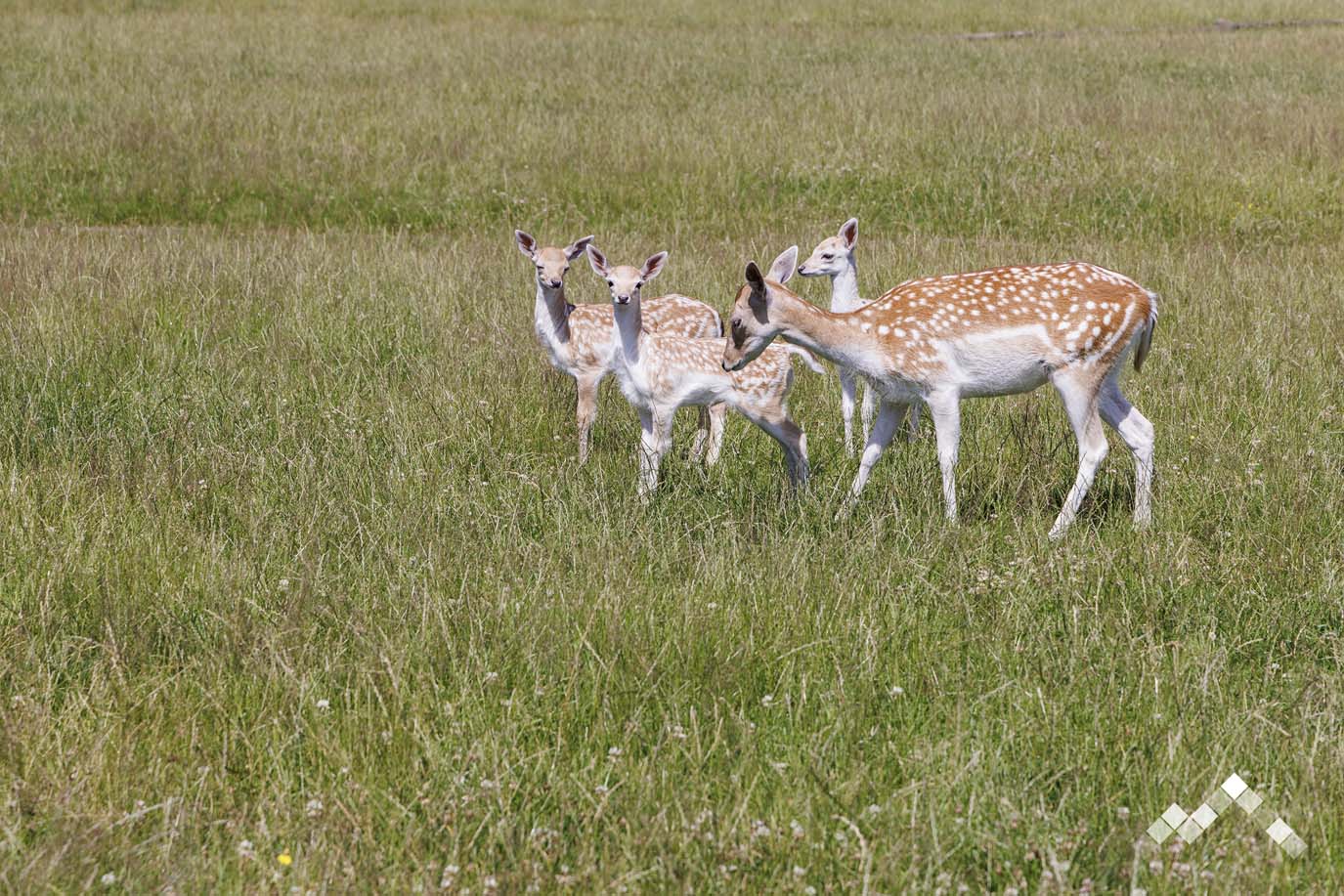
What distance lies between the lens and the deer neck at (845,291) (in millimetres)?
8297

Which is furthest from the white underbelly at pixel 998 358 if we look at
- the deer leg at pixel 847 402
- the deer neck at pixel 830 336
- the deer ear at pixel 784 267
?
the deer leg at pixel 847 402

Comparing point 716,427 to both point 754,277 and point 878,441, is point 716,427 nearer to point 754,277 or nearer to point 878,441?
point 878,441

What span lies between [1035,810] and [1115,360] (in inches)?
121

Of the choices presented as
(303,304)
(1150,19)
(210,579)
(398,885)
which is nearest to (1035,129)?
(303,304)

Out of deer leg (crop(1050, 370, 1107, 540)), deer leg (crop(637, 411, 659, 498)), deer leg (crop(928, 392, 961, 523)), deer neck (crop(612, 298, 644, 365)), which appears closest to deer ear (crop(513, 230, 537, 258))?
deer neck (crop(612, 298, 644, 365))

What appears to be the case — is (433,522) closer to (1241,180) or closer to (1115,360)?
(1115,360)

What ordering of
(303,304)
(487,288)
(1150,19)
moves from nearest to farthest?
(303,304), (487,288), (1150,19)

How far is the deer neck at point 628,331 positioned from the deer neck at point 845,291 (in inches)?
60.3

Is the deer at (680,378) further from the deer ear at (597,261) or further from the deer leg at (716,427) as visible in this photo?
the deer leg at (716,427)

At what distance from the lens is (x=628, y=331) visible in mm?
7238

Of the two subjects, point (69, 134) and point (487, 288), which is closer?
point (487, 288)

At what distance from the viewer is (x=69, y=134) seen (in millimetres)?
15555

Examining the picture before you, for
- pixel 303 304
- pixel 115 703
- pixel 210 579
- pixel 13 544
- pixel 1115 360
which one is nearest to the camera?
pixel 115 703

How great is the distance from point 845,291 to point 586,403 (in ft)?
5.84
